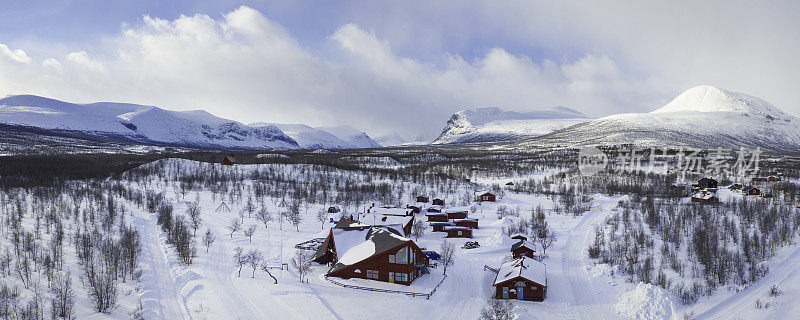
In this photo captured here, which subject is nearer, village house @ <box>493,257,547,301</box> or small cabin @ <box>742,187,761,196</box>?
village house @ <box>493,257,547,301</box>

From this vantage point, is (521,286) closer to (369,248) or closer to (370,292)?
(370,292)

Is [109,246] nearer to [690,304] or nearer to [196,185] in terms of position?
[690,304]

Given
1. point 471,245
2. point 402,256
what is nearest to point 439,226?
point 471,245

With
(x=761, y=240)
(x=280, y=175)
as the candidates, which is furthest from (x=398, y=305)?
(x=280, y=175)

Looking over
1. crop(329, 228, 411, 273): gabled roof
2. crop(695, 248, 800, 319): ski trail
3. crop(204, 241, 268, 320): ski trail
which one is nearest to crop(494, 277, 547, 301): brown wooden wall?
crop(329, 228, 411, 273): gabled roof

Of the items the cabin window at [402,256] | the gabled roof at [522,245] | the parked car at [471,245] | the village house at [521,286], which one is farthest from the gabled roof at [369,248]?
the gabled roof at [522,245]

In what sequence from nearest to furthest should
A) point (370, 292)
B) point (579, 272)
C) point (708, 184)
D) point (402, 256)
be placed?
1. point (370, 292)
2. point (402, 256)
3. point (579, 272)
4. point (708, 184)

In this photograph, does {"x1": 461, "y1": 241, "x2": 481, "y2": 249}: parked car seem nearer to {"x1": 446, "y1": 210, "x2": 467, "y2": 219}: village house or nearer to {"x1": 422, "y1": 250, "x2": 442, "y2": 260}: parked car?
{"x1": 422, "y1": 250, "x2": 442, "y2": 260}: parked car
